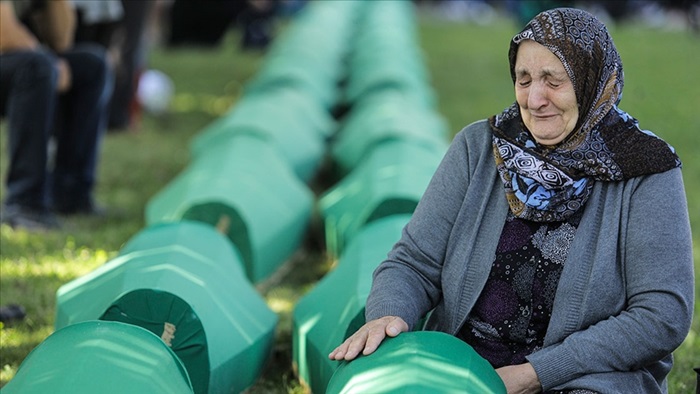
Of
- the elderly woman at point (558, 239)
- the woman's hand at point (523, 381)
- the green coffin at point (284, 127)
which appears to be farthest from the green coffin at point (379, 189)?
the woman's hand at point (523, 381)

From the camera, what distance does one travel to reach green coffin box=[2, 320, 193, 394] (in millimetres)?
2443

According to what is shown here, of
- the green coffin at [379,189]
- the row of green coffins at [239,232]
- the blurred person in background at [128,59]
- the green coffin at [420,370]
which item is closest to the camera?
the green coffin at [420,370]

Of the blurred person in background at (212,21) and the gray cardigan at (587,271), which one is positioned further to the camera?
the blurred person in background at (212,21)

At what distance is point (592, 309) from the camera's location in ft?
8.71

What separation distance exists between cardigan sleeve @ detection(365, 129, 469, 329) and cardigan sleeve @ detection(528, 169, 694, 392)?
1.16 ft

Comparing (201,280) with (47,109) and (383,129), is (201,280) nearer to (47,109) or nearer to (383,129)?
(47,109)

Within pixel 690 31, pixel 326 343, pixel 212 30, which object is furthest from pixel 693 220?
pixel 690 31

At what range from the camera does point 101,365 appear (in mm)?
2502

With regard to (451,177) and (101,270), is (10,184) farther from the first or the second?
(451,177)

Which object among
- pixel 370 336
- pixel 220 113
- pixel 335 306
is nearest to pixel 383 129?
pixel 335 306

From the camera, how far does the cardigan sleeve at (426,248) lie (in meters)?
2.83

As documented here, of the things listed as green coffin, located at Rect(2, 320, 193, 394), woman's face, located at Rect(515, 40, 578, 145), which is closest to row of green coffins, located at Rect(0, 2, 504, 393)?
green coffin, located at Rect(2, 320, 193, 394)

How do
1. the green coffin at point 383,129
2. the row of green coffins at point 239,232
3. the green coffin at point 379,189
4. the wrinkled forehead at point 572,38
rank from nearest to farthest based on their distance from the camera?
1. the wrinkled forehead at point 572,38
2. the row of green coffins at point 239,232
3. the green coffin at point 379,189
4. the green coffin at point 383,129

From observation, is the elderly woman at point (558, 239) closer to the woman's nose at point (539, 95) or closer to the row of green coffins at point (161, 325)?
the woman's nose at point (539, 95)
